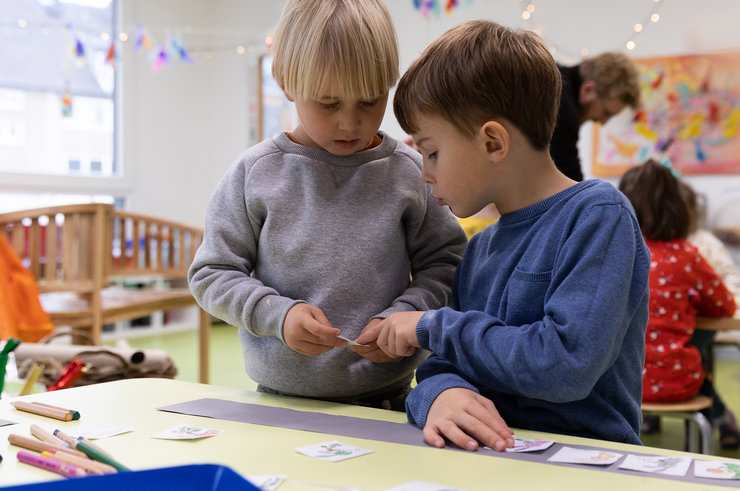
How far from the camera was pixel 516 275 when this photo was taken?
0.87m

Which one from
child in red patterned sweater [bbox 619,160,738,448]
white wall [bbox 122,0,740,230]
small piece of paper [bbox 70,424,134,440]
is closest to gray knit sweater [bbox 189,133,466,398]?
small piece of paper [bbox 70,424,134,440]

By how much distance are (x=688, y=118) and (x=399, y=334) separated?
4.29m

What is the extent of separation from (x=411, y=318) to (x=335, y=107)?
30 cm

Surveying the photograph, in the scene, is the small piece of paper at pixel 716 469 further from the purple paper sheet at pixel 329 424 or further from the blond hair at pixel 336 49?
the blond hair at pixel 336 49

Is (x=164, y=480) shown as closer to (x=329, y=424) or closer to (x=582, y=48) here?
(x=329, y=424)

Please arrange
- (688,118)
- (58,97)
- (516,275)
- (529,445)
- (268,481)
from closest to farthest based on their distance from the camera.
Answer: (268,481) < (529,445) < (516,275) < (688,118) < (58,97)

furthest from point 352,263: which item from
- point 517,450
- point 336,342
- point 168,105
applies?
point 168,105

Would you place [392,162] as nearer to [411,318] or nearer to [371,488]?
[411,318]

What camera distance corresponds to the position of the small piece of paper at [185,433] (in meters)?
0.79

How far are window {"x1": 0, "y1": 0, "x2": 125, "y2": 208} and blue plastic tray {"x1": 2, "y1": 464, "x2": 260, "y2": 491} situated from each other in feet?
14.3

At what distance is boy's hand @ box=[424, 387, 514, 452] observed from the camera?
75cm

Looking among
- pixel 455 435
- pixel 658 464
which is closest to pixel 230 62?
pixel 455 435

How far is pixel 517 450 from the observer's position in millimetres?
738

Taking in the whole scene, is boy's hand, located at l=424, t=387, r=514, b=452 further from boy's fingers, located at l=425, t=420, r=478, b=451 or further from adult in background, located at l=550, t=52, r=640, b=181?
adult in background, located at l=550, t=52, r=640, b=181
